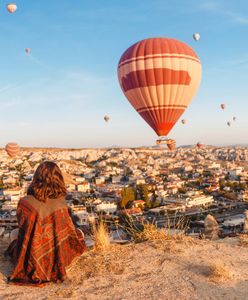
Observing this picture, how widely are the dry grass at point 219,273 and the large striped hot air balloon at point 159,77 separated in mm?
9628

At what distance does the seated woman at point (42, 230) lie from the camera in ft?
11.1

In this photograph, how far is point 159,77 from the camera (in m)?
12.6

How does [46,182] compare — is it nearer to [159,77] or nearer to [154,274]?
[154,274]

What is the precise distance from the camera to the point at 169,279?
342 cm

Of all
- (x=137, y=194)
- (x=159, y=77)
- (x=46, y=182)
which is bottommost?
(x=137, y=194)

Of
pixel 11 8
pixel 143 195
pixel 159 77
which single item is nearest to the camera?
pixel 159 77

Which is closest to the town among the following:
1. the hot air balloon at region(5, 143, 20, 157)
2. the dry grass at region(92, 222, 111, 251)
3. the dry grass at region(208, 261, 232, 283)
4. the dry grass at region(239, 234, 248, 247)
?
the dry grass at region(92, 222, 111, 251)

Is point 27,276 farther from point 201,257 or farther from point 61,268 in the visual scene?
point 201,257

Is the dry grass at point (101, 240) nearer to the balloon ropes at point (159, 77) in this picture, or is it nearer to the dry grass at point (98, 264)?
the dry grass at point (98, 264)

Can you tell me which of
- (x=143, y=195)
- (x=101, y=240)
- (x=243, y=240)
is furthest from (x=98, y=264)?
(x=143, y=195)

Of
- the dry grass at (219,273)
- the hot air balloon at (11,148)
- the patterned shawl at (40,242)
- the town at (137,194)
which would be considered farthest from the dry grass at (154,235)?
the hot air balloon at (11,148)

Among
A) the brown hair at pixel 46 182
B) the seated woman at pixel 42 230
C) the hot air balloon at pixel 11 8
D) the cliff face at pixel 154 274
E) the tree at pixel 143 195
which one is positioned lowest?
the tree at pixel 143 195

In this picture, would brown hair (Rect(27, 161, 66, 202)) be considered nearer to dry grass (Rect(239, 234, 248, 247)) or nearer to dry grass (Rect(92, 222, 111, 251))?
dry grass (Rect(92, 222, 111, 251))

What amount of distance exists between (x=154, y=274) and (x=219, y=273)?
56 cm
